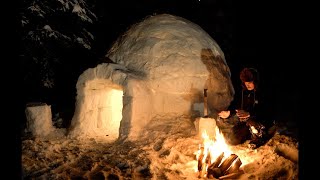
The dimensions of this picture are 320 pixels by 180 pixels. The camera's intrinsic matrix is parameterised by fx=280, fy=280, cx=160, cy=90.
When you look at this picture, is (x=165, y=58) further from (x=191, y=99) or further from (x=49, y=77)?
(x=49, y=77)

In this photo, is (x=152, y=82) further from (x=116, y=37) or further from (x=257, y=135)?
(x=116, y=37)

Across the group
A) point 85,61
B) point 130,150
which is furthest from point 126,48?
point 85,61

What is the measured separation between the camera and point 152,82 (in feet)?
23.2

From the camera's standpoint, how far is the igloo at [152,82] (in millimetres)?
6781

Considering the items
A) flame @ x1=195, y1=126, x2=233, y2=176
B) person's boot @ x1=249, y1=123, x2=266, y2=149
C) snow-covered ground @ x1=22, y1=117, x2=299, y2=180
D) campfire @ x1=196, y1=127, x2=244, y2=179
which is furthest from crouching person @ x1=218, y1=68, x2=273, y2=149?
campfire @ x1=196, y1=127, x2=244, y2=179

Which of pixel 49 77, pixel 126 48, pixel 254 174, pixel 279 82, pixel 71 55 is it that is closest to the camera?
pixel 254 174

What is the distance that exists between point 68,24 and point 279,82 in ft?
35.3

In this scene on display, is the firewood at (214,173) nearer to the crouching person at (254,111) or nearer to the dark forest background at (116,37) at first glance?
the crouching person at (254,111)

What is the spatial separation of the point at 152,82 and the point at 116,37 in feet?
26.6

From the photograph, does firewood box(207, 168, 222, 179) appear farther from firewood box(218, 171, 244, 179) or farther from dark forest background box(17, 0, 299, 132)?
dark forest background box(17, 0, 299, 132)

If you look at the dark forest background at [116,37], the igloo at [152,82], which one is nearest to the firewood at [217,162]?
the igloo at [152,82]

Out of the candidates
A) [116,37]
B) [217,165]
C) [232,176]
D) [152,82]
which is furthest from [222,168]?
[116,37]

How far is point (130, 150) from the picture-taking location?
20.1 feet

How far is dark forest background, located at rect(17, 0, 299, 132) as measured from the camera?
11.3m
